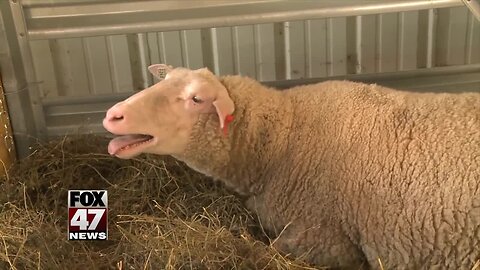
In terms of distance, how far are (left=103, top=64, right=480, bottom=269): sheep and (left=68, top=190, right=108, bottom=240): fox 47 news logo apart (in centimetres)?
19

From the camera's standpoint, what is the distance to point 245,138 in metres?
2.51

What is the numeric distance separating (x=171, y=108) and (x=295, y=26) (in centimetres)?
119

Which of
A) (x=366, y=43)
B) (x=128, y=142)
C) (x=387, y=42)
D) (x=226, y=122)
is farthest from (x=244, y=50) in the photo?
(x=128, y=142)

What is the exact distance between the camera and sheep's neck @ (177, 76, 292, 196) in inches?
96.9

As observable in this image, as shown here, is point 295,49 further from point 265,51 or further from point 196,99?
point 196,99

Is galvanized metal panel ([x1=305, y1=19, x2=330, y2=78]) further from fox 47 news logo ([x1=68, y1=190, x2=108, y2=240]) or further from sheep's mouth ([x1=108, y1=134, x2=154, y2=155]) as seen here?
fox 47 news logo ([x1=68, y1=190, x2=108, y2=240])

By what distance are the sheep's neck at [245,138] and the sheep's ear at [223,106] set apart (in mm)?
74

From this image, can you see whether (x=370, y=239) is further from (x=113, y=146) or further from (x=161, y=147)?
(x=113, y=146)

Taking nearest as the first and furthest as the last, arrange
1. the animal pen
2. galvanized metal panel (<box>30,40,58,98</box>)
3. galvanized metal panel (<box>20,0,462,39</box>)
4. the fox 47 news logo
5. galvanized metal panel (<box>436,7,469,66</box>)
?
the fox 47 news logo → the animal pen → galvanized metal panel (<box>20,0,462,39</box>) → galvanized metal panel (<box>30,40,58,98</box>) → galvanized metal panel (<box>436,7,469,66</box>)

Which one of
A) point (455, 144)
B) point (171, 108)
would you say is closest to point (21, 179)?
point (171, 108)

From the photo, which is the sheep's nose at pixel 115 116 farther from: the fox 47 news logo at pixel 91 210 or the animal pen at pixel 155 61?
the animal pen at pixel 155 61

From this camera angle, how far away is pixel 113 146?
237cm

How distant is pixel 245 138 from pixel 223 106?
203 mm

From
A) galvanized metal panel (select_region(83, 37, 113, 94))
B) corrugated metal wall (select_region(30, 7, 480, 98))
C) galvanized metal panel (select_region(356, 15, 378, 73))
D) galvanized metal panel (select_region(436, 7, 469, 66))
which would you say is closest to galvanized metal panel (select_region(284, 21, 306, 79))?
corrugated metal wall (select_region(30, 7, 480, 98))
